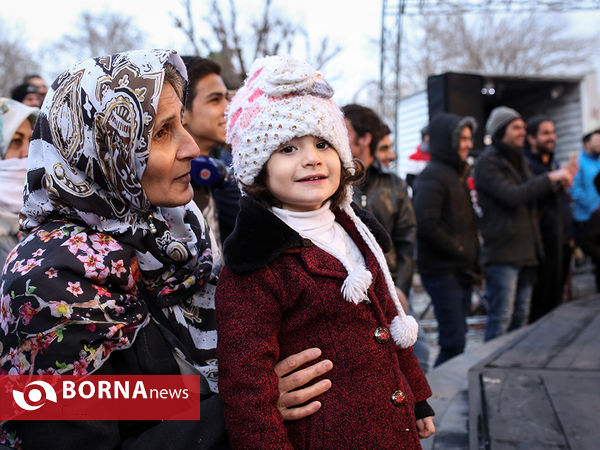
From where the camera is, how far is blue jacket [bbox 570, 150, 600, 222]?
7.50 meters

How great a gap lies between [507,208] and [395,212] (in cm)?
199

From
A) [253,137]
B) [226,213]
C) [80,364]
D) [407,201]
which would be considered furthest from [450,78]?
[80,364]

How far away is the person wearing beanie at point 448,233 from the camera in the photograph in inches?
180

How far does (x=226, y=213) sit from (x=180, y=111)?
131cm

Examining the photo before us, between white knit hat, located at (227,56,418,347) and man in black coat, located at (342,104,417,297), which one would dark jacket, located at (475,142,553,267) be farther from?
white knit hat, located at (227,56,418,347)

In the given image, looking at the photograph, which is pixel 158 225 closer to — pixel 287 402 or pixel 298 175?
pixel 298 175

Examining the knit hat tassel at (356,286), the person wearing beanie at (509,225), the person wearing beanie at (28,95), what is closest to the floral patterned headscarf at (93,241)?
the knit hat tassel at (356,286)

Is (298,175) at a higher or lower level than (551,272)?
higher

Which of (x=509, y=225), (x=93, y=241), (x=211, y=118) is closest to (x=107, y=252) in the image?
(x=93, y=241)

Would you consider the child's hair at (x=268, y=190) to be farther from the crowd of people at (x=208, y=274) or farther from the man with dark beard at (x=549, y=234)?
the man with dark beard at (x=549, y=234)

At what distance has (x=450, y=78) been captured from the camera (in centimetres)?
959

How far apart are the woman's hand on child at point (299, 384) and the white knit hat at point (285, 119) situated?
30 centimetres

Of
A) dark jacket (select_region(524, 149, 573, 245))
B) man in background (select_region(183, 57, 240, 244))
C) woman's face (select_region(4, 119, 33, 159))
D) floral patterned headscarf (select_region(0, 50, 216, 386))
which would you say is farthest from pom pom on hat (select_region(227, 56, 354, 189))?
dark jacket (select_region(524, 149, 573, 245))

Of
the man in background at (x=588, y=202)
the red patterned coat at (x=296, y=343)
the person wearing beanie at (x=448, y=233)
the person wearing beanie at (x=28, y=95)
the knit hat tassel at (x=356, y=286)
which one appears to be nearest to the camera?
the red patterned coat at (x=296, y=343)
